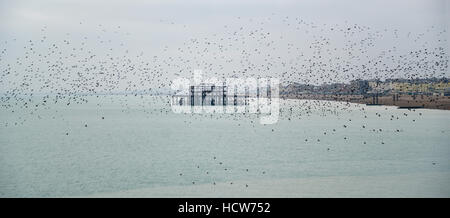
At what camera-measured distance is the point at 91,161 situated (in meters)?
23.3

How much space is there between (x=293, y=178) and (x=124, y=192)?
593cm

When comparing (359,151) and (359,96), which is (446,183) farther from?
(359,96)

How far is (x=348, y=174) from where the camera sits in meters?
19.4

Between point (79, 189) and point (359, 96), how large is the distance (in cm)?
9370

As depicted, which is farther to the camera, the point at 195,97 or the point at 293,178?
the point at 195,97

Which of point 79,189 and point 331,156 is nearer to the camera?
point 79,189

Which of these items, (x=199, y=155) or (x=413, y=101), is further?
(x=413, y=101)

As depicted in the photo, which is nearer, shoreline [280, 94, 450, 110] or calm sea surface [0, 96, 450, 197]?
calm sea surface [0, 96, 450, 197]

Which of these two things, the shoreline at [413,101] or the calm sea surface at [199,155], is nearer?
the calm sea surface at [199,155]
